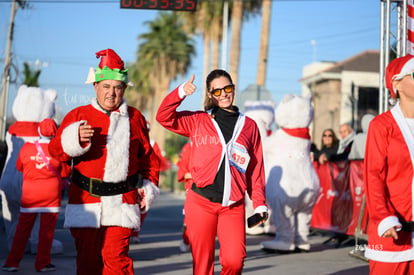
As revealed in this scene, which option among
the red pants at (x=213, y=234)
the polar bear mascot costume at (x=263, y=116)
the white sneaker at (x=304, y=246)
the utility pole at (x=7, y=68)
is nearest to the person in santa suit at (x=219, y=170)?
the red pants at (x=213, y=234)

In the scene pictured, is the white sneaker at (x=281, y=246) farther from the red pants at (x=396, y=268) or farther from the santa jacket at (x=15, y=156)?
the red pants at (x=396, y=268)

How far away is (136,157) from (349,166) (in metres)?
7.19

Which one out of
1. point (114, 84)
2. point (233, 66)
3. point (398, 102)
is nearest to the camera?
point (398, 102)

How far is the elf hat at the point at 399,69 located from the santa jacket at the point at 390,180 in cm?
30

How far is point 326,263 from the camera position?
32.4ft

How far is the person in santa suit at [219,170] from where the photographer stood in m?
5.71

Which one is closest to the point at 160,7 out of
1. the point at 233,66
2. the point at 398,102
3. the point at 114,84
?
the point at 114,84

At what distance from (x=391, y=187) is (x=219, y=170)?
1630 mm

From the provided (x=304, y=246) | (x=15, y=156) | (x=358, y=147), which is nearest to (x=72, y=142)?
(x=15, y=156)

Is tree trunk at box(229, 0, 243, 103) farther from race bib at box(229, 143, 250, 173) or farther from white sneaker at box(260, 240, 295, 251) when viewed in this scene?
race bib at box(229, 143, 250, 173)

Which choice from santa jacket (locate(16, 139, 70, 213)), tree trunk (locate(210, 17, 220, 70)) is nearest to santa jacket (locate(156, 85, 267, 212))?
santa jacket (locate(16, 139, 70, 213))

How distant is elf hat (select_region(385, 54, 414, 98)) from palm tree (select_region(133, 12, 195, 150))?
4702 centimetres

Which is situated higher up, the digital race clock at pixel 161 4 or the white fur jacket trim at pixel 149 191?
the digital race clock at pixel 161 4

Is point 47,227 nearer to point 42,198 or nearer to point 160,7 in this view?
point 42,198
